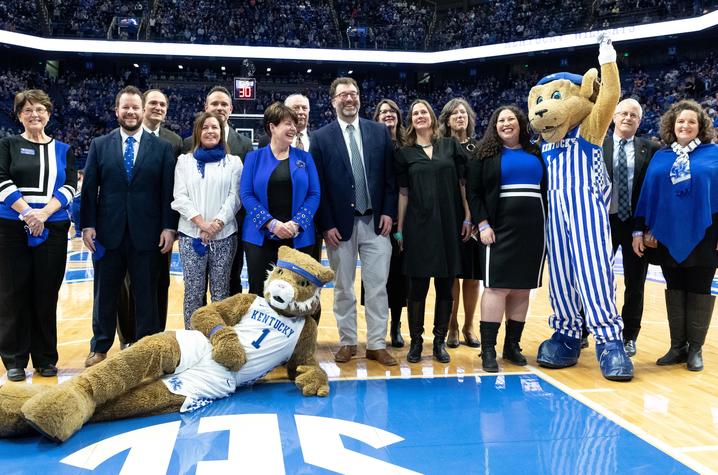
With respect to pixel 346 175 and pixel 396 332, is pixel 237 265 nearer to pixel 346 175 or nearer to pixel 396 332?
pixel 346 175

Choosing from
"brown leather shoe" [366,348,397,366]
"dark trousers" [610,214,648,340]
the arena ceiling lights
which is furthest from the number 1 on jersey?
the arena ceiling lights

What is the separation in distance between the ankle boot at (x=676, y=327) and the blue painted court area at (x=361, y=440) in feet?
4.20

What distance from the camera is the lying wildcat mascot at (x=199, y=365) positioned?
256 cm

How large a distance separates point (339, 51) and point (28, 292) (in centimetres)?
2251

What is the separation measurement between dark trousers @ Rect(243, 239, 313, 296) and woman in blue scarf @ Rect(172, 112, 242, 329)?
0.18 meters

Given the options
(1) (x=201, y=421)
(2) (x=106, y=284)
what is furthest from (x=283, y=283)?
(2) (x=106, y=284)

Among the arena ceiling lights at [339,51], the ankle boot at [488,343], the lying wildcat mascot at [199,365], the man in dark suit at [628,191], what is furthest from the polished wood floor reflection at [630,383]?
the arena ceiling lights at [339,51]

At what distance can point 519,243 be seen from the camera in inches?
147

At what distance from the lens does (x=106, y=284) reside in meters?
3.81

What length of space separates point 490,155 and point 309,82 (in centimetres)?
2310

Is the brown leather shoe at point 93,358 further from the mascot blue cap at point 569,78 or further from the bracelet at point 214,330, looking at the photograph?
the mascot blue cap at point 569,78

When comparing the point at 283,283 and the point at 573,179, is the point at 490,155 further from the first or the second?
the point at 283,283

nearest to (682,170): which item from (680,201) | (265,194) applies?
(680,201)

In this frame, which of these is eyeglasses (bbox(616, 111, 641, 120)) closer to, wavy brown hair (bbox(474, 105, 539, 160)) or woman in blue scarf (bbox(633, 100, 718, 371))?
woman in blue scarf (bbox(633, 100, 718, 371))
